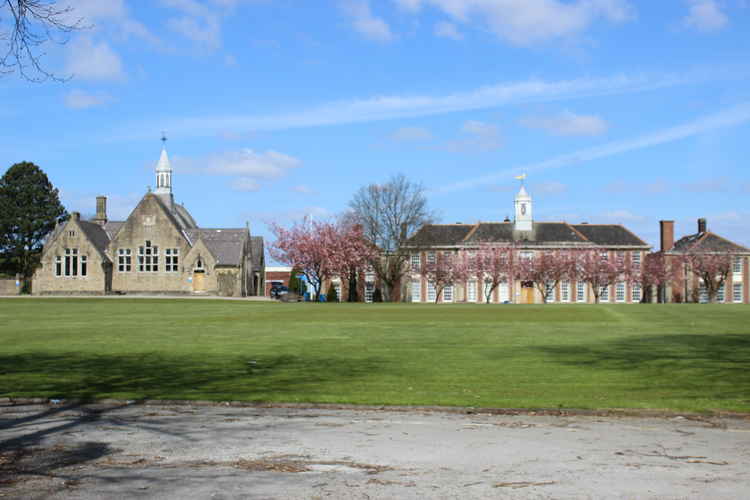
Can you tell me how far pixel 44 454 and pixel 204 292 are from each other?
82339 millimetres

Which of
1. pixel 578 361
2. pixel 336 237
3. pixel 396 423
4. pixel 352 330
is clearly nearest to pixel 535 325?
pixel 352 330

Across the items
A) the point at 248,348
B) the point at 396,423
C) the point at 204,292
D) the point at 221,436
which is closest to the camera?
the point at 221,436

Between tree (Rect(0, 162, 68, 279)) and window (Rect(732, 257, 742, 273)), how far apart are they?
8751cm

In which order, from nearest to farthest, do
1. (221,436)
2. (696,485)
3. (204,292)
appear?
(696,485)
(221,436)
(204,292)

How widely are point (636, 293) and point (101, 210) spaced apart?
69.1 meters

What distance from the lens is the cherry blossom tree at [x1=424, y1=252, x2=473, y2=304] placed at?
102 m

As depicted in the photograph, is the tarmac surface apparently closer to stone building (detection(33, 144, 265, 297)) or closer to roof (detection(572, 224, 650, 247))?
stone building (detection(33, 144, 265, 297))

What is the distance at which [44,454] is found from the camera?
8.39 meters

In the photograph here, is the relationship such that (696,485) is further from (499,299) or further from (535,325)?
(499,299)

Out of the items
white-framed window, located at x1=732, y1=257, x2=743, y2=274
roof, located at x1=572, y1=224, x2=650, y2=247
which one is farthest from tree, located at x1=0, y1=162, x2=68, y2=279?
white-framed window, located at x1=732, y1=257, x2=743, y2=274

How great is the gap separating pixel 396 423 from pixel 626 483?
3.87 meters

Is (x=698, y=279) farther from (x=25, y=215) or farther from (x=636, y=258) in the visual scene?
(x=25, y=215)

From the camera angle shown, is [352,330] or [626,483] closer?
[626,483]

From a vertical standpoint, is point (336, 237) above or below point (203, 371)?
above
